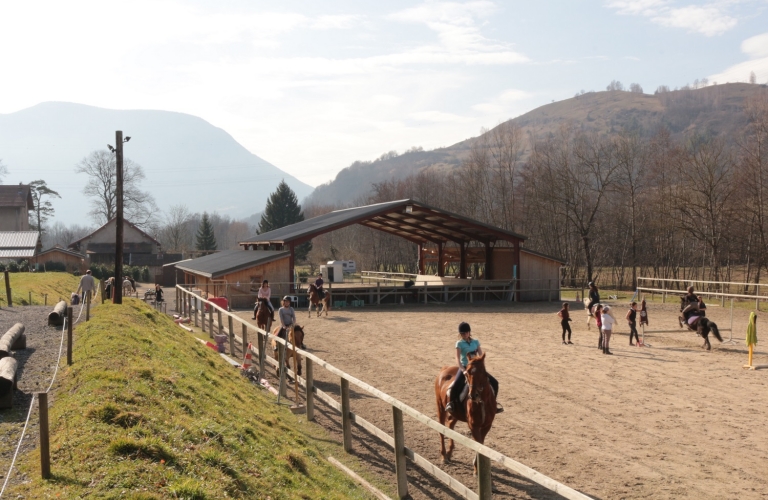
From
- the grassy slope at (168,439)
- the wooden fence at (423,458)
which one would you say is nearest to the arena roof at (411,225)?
the wooden fence at (423,458)

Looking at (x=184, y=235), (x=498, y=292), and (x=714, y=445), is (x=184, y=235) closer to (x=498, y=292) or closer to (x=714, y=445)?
(x=498, y=292)

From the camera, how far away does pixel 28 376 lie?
10.3 m

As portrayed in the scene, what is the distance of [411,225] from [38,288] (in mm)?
20745

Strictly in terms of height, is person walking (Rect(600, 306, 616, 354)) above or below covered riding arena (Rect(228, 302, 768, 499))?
above

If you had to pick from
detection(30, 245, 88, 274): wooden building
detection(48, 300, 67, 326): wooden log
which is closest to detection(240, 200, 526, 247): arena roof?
detection(48, 300, 67, 326): wooden log

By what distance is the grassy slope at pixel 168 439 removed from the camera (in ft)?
18.7

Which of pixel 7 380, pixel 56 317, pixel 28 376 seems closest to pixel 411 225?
pixel 56 317

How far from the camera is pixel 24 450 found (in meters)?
6.79

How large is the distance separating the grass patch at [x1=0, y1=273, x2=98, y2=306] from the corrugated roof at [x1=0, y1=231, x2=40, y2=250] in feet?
21.1

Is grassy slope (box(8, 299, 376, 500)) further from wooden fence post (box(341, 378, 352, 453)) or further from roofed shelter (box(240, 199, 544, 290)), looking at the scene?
roofed shelter (box(240, 199, 544, 290))

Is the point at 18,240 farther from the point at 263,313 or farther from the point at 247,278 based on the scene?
the point at 263,313

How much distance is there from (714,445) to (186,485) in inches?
297

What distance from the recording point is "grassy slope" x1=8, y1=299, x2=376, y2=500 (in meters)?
5.70

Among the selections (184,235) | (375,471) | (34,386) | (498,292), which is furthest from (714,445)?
(184,235)
